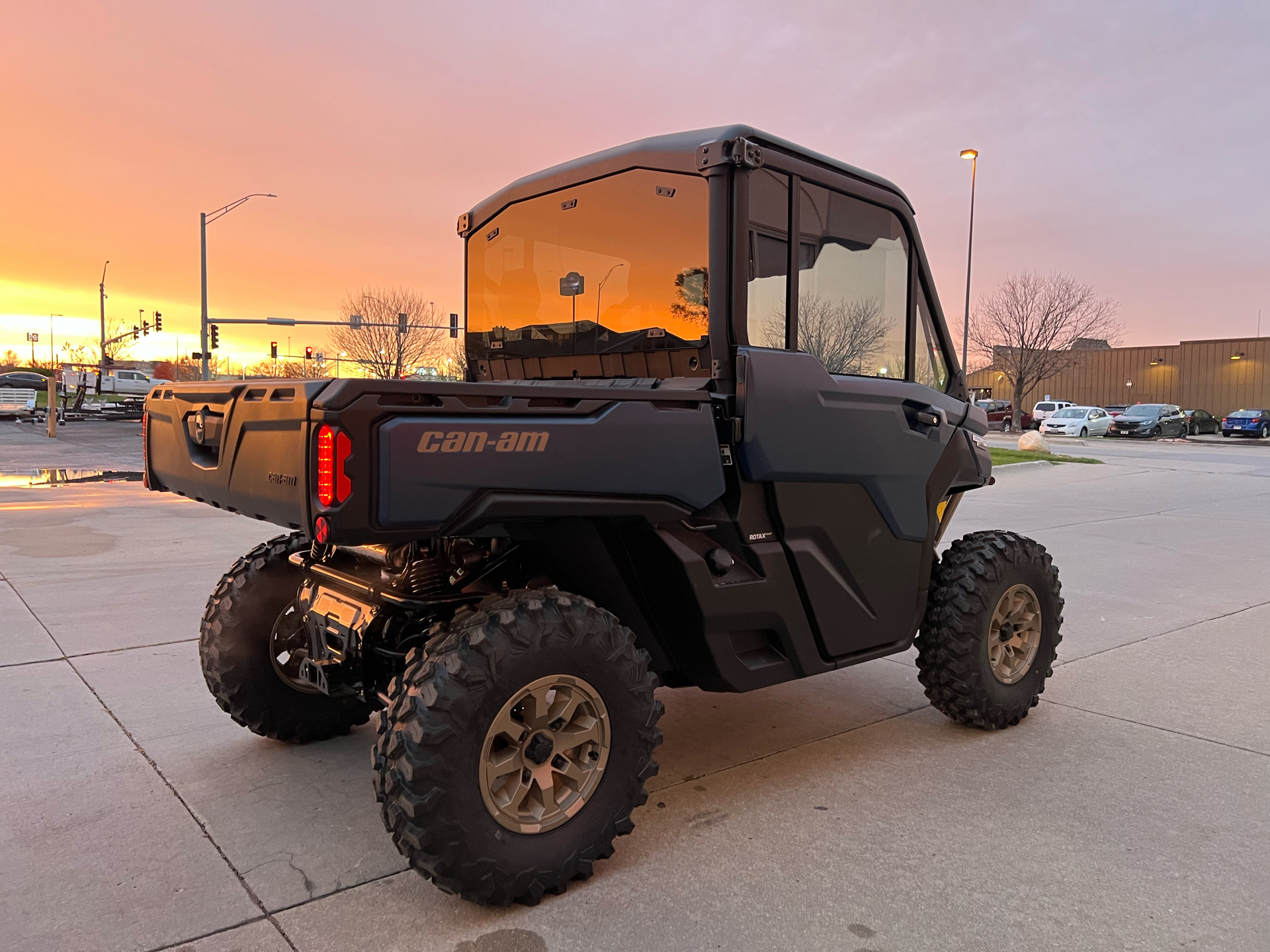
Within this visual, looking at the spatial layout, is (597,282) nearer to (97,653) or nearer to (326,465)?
(326,465)

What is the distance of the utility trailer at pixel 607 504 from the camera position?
8.75ft

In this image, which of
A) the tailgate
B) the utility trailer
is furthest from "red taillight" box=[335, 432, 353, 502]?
the tailgate

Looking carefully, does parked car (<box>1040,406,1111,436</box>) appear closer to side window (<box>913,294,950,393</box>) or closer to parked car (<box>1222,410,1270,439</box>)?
parked car (<box>1222,410,1270,439</box>)

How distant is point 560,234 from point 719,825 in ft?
7.76

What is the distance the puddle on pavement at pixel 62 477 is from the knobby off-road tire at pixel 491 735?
13674 millimetres

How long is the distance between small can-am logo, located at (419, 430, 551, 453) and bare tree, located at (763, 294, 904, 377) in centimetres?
107

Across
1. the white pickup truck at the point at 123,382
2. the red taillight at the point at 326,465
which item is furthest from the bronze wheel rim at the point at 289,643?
the white pickup truck at the point at 123,382

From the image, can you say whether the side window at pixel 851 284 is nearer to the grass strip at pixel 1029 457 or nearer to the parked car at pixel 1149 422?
the grass strip at pixel 1029 457

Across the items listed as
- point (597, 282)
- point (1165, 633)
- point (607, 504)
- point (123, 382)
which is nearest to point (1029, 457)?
point (1165, 633)

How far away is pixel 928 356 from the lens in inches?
162

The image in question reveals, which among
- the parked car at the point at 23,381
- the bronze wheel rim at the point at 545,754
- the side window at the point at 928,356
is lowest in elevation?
the bronze wheel rim at the point at 545,754

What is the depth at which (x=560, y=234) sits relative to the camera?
381 cm

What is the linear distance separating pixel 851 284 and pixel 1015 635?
75.3 inches

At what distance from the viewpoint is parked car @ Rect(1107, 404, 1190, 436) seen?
4047 centimetres
